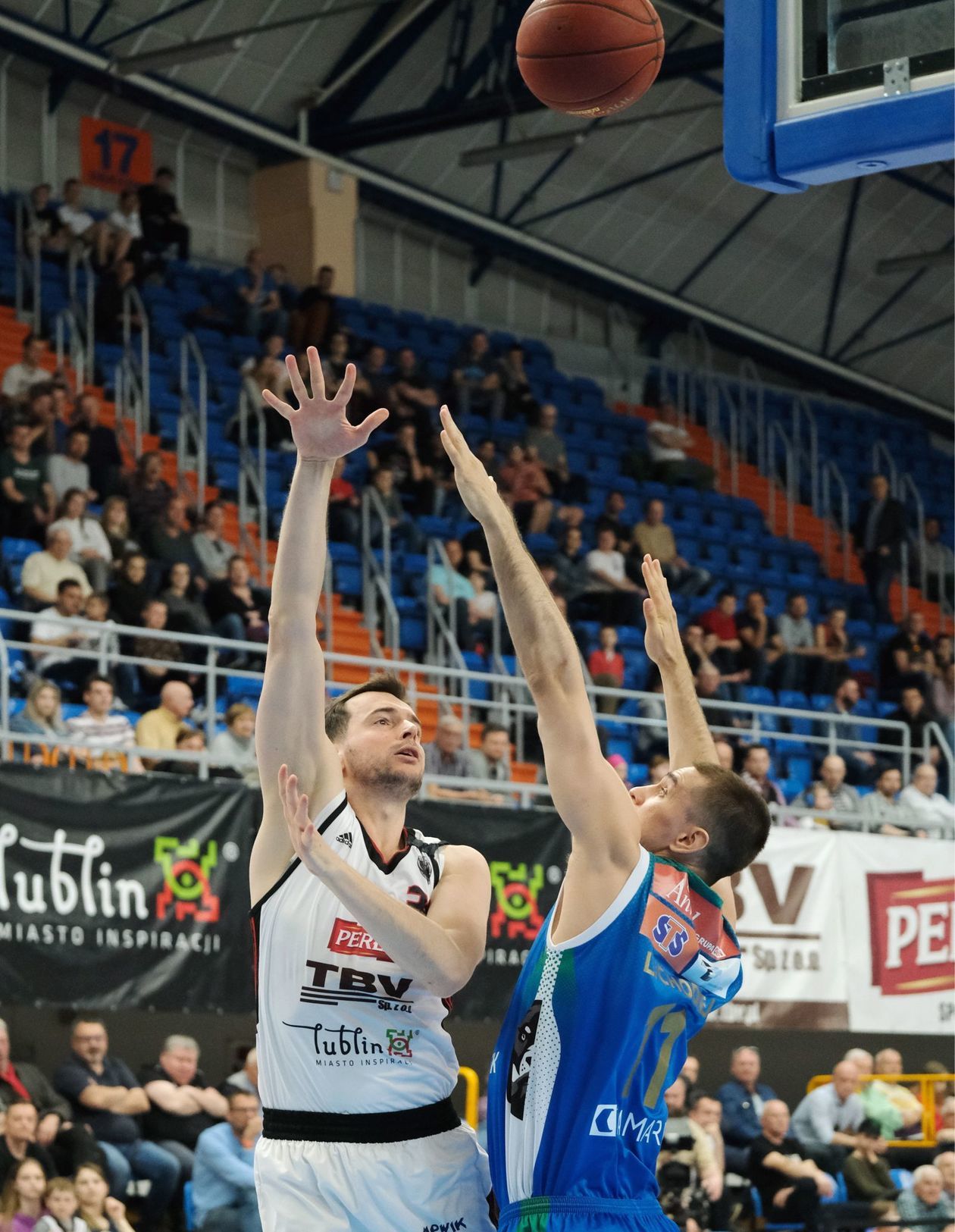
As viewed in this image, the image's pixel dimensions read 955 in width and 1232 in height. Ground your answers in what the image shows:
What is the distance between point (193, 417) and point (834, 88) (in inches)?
545

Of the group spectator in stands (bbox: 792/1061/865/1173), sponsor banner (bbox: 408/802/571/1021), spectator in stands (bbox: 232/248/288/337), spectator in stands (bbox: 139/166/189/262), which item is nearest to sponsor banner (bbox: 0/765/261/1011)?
sponsor banner (bbox: 408/802/571/1021)

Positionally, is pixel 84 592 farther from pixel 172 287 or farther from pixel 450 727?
pixel 172 287

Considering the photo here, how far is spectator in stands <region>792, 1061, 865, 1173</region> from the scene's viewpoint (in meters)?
13.5

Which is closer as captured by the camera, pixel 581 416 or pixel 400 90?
pixel 400 90

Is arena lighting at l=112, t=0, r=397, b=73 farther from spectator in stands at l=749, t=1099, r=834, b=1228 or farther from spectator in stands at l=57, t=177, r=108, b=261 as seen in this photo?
spectator in stands at l=749, t=1099, r=834, b=1228

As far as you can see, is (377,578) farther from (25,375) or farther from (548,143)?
(548,143)

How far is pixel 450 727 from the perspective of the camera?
13539mm

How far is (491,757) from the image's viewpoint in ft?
45.4

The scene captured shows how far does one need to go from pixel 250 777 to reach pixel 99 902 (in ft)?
4.77

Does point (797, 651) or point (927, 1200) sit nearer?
point (927, 1200)

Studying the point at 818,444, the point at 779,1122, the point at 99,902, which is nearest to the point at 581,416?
the point at 818,444

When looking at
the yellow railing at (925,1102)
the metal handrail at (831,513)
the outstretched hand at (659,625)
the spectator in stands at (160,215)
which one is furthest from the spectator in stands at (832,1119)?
the spectator in stands at (160,215)

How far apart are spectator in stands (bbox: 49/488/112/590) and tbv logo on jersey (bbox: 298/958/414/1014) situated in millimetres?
9218

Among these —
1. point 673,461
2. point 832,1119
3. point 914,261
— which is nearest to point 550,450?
point 673,461
